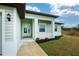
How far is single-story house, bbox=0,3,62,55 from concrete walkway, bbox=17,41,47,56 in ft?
0.51

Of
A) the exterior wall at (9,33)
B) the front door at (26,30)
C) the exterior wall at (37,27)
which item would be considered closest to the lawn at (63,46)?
the exterior wall at (37,27)

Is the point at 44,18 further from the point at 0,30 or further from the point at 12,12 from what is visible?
the point at 0,30

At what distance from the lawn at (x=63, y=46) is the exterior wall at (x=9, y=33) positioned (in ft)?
2.61

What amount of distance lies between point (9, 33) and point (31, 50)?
0.80 m

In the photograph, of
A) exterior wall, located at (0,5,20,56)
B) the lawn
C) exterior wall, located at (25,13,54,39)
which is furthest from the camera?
exterior wall, located at (25,13,54,39)

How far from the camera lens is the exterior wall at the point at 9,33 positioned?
4.84 metres

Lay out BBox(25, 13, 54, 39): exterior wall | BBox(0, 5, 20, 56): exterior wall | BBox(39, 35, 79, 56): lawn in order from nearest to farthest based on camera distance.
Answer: BBox(0, 5, 20, 56): exterior wall, BBox(39, 35, 79, 56): lawn, BBox(25, 13, 54, 39): exterior wall

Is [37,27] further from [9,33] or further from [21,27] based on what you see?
[9,33]

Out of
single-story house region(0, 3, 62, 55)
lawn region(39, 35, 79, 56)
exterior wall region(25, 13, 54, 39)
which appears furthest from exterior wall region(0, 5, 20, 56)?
lawn region(39, 35, 79, 56)

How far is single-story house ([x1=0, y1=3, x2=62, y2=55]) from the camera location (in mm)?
4852

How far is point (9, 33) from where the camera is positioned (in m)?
4.96

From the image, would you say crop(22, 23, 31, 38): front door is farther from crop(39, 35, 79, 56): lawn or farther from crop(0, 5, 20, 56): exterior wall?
crop(39, 35, 79, 56): lawn

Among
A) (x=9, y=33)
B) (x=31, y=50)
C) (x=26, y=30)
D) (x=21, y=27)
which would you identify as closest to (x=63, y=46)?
(x=31, y=50)

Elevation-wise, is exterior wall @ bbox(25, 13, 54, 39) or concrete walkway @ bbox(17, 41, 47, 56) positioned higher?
exterior wall @ bbox(25, 13, 54, 39)
